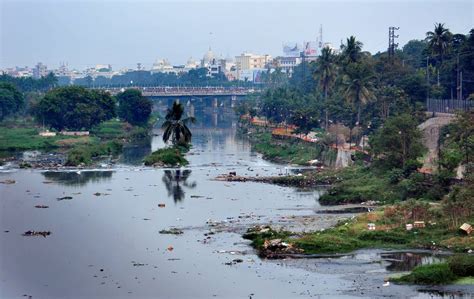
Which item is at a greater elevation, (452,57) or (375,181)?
(452,57)

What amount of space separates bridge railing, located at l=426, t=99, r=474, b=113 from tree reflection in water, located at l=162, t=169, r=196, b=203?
20185mm

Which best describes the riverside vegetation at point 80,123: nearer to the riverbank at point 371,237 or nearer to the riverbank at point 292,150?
the riverbank at point 292,150

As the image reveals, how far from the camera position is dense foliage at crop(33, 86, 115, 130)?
320 feet

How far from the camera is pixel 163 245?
40250 millimetres

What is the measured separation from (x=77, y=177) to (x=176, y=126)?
1360cm

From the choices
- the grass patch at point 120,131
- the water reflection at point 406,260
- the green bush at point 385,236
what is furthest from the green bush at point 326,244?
the grass patch at point 120,131

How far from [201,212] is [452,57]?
137ft

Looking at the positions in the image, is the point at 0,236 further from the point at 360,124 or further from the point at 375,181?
the point at 360,124

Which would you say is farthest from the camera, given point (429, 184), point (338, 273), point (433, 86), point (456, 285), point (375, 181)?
point (433, 86)

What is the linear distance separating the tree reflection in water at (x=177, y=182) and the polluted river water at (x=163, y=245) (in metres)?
0.07

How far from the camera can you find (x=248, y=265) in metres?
35.5

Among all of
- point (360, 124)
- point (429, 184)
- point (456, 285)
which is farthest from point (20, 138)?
point (456, 285)

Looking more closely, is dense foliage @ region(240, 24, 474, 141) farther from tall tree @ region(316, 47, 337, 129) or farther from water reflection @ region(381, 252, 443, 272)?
water reflection @ region(381, 252, 443, 272)

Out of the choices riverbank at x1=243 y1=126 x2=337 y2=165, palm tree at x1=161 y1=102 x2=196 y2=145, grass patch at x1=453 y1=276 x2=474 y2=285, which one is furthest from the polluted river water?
riverbank at x1=243 y1=126 x2=337 y2=165
